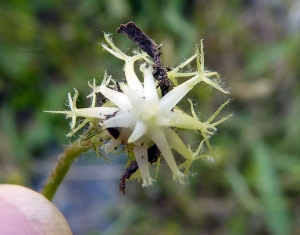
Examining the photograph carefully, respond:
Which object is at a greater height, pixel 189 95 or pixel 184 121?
pixel 189 95

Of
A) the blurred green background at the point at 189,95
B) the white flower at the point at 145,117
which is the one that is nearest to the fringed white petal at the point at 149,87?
the white flower at the point at 145,117

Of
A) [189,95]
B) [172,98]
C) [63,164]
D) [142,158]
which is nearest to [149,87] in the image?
[172,98]

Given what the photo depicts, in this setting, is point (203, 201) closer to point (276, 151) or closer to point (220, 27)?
point (276, 151)

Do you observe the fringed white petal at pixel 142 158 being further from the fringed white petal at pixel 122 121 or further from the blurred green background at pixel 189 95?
the blurred green background at pixel 189 95

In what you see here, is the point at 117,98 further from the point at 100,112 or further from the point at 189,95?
the point at 189,95

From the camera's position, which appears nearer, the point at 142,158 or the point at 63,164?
the point at 142,158

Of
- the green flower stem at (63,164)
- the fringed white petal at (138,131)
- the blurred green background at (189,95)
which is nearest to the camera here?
the fringed white petal at (138,131)
